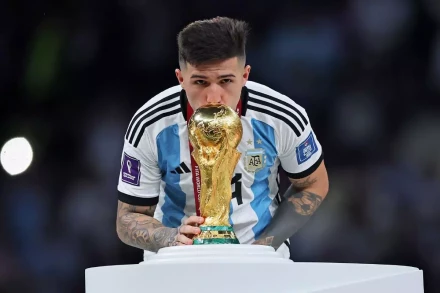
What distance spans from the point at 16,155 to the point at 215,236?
1952 millimetres

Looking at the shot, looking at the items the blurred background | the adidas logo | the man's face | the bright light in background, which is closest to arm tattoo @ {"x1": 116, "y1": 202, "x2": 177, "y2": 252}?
the adidas logo

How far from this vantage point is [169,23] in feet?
10.7

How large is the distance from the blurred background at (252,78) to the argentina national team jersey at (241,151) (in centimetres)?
62

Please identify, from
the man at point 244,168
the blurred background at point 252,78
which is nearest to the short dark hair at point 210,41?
the man at point 244,168

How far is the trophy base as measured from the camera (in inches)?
64.4

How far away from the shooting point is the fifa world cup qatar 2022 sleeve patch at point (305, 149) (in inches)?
98.5

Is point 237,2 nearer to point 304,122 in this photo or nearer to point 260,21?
point 260,21

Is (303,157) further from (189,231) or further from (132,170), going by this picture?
(189,231)

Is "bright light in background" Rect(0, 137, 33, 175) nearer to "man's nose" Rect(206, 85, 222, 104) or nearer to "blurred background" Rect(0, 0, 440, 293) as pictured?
"blurred background" Rect(0, 0, 440, 293)

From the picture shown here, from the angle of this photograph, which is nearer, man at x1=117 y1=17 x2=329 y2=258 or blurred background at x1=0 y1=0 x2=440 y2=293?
man at x1=117 y1=17 x2=329 y2=258

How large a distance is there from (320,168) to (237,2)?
953mm

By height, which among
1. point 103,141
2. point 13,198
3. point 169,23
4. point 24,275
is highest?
point 169,23

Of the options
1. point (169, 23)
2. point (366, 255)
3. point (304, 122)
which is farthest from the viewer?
point (169, 23)

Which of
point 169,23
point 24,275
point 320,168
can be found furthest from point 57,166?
point 320,168
